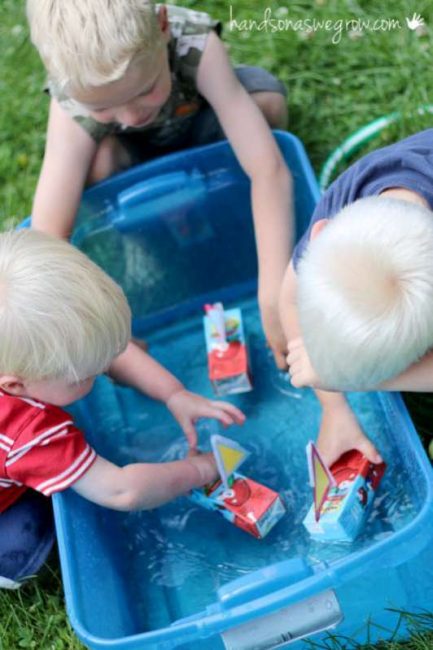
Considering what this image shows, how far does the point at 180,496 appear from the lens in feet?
4.32

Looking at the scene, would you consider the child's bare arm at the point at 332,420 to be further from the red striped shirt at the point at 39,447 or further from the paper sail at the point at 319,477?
the red striped shirt at the point at 39,447

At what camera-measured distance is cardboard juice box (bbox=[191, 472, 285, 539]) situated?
1229 millimetres

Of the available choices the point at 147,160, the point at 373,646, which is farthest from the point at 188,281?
the point at 373,646

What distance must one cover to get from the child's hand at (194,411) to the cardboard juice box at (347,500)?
170mm

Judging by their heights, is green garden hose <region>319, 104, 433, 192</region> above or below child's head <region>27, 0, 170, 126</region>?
below

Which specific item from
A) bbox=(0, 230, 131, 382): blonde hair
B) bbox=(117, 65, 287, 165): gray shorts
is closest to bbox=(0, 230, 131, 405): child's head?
bbox=(0, 230, 131, 382): blonde hair

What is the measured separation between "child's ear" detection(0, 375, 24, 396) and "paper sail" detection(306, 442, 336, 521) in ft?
1.19

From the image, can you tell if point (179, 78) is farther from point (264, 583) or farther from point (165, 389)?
point (264, 583)

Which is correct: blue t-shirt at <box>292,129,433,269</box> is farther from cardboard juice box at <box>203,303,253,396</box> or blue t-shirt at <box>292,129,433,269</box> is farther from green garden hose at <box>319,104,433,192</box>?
green garden hose at <box>319,104,433,192</box>

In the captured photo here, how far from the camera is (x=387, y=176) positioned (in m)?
1.05

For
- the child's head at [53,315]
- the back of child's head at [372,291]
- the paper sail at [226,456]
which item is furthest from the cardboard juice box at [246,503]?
the back of child's head at [372,291]

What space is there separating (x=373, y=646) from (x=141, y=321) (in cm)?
71

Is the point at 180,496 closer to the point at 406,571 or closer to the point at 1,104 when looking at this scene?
the point at 406,571

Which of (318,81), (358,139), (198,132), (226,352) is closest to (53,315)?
(226,352)
